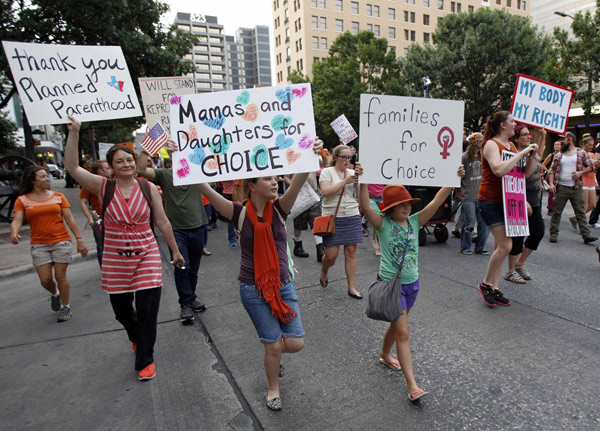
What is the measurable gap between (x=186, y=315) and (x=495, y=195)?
3592mm

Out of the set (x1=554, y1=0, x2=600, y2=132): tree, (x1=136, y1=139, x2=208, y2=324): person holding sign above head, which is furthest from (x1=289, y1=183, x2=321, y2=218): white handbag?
(x1=554, y1=0, x2=600, y2=132): tree

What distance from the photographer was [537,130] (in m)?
4.69

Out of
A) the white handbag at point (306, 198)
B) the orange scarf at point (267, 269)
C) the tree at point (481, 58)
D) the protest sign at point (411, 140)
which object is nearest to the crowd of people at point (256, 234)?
the orange scarf at point (267, 269)

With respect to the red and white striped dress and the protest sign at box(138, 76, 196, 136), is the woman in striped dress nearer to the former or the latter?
the red and white striped dress

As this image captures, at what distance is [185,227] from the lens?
14.3 ft

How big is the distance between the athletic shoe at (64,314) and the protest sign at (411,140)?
3.86m

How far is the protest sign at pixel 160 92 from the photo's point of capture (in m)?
5.97

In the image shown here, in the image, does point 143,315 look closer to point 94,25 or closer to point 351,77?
point 94,25

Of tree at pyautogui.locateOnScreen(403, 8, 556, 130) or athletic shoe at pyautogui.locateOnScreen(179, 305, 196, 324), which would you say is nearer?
athletic shoe at pyautogui.locateOnScreen(179, 305, 196, 324)

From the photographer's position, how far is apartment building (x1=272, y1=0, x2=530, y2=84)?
59.2 meters

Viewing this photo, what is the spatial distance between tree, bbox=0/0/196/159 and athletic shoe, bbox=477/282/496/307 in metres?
13.5

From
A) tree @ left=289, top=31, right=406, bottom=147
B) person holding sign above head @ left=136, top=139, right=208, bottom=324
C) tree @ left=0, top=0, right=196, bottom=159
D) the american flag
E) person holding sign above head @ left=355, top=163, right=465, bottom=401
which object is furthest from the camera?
tree @ left=289, top=31, right=406, bottom=147

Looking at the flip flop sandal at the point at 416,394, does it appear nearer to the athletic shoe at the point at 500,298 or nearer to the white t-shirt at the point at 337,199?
the athletic shoe at the point at 500,298

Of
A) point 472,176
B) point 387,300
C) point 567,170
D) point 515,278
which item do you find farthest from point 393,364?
point 567,170
